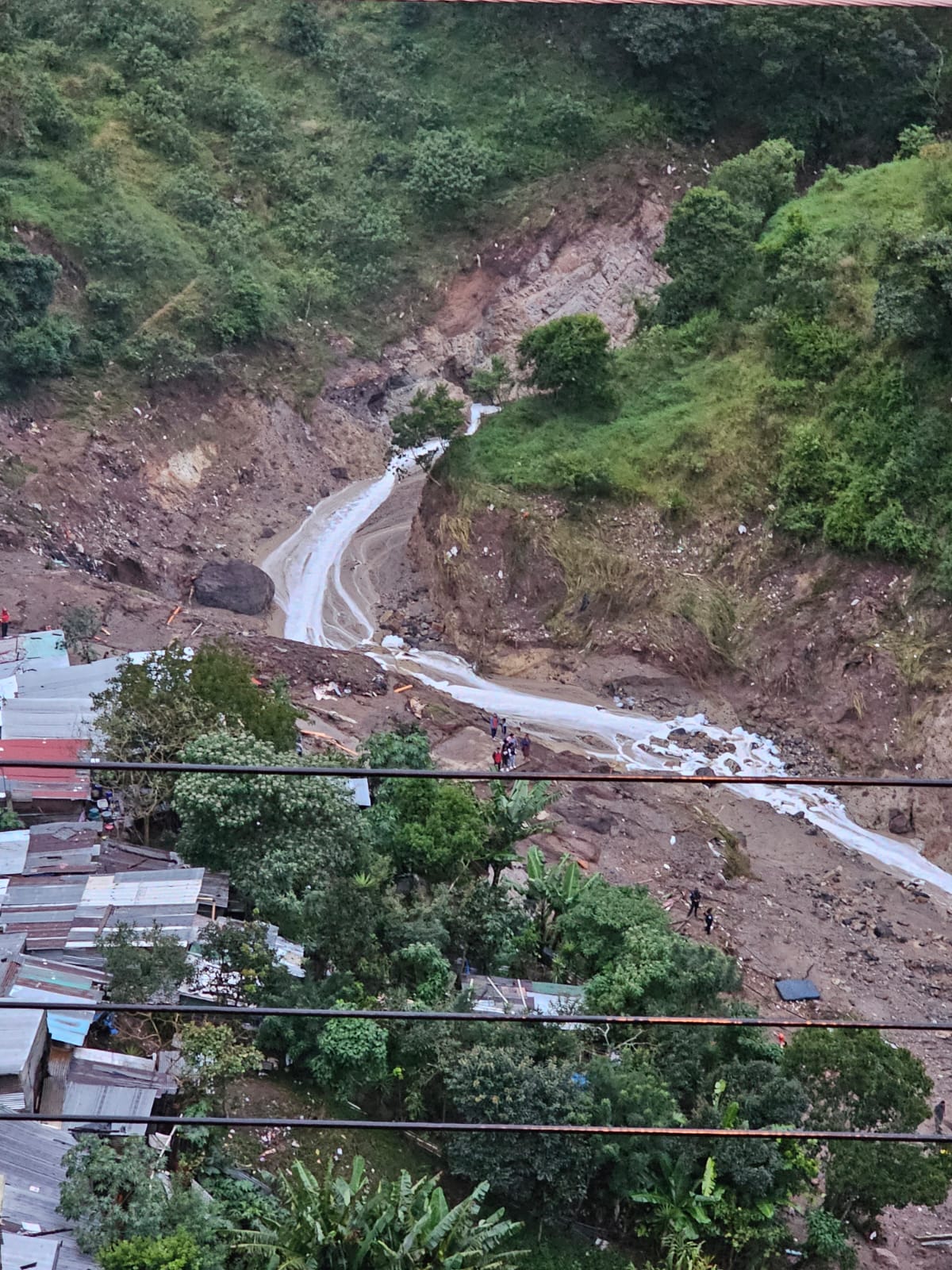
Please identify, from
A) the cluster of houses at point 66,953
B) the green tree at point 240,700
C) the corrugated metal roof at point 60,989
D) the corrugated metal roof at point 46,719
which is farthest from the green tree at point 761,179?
the corrugated metal roof at point 60,989

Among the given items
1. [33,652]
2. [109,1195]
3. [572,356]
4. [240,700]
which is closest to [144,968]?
[109,1195]

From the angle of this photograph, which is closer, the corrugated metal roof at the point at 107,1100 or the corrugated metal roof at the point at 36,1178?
the corrugated metal roof at the point at 36,1178

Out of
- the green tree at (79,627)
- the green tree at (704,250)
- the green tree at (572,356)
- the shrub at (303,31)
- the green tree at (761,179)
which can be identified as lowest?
the green tree at (79,627)

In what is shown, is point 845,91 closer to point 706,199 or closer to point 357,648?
point 706,199

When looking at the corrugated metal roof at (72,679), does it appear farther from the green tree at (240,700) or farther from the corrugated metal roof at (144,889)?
the corrugated metal roof at (144,889)

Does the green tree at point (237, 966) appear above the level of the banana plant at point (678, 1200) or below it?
above

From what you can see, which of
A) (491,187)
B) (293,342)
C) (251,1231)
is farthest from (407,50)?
(251,1231)

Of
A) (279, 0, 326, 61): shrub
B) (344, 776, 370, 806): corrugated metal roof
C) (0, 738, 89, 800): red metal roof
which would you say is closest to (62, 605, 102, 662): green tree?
(0, 738, 89, 800): red metal roof
